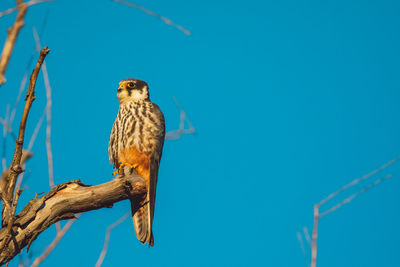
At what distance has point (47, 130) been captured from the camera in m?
2.66

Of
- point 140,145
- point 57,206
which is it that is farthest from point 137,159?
point 57,206

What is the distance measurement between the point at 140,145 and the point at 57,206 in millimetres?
1835

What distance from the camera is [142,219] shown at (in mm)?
4250

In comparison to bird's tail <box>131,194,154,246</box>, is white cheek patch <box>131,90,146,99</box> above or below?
above

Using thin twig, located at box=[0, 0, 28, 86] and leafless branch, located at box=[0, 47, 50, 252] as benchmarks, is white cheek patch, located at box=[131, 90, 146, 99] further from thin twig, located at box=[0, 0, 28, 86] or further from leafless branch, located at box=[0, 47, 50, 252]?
thin twig, located at box=[0, 0, 28, 86]

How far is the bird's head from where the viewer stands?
5309 millimetres

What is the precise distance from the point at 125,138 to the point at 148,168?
41 cm

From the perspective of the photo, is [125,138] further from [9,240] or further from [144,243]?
[9,240]

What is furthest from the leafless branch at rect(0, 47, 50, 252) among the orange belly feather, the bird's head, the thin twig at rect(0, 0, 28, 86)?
the bird's head

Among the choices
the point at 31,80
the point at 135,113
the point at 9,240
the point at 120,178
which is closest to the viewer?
the point at 31,80

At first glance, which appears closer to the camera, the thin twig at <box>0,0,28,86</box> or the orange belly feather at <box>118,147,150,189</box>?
the thin twig at <box>0,0,28,86</box>

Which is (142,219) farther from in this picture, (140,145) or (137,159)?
(140,145)

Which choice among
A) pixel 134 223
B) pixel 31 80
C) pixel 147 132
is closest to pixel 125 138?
pixel 147 132

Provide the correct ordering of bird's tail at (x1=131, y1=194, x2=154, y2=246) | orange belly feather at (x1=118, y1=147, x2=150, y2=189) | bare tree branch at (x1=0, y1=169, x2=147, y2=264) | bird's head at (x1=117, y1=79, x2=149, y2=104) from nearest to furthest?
bare tree branch at (x1=0, y1=169, x2=147, y2=264) → bird's tail at (x1=131, y1=194, x2=154, y2=246) → orange belly feather at (x1=118, y1=147, x2=150, y2=189) → bird's head at (x1=117, y1=79, x2=149, y2=104)
